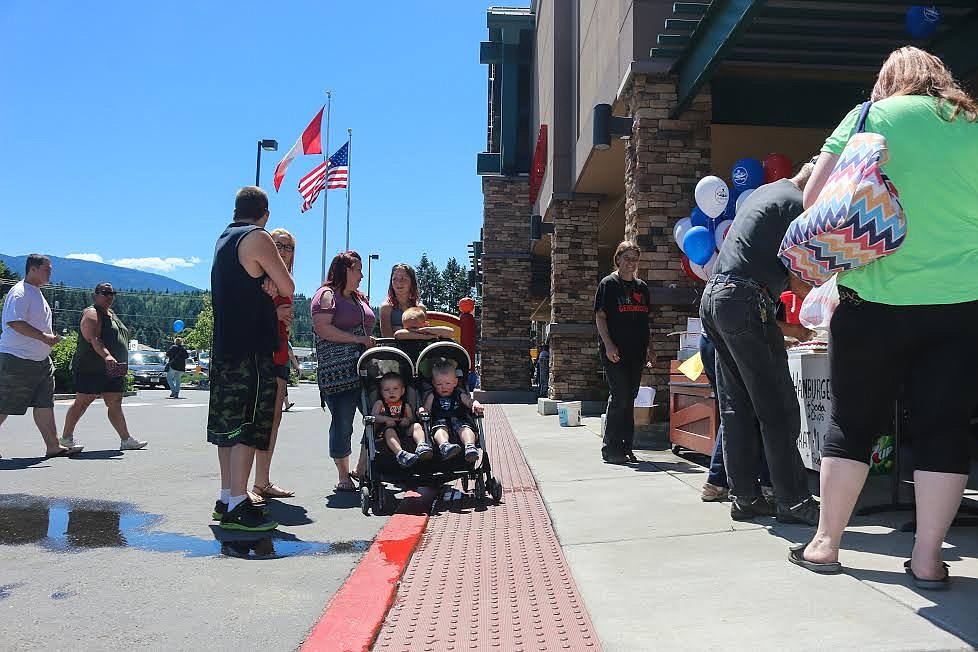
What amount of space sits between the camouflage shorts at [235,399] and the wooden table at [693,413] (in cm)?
338

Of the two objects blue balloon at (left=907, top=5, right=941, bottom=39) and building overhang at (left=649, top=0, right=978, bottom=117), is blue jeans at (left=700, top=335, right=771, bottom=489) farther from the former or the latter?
blue balloon at (left=907, top=5, right=941, bottom=39)

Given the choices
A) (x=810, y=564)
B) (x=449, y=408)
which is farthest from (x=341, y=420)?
(x=810, y=564)

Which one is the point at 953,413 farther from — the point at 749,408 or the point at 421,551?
the point at 421,551

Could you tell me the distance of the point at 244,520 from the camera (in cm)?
443

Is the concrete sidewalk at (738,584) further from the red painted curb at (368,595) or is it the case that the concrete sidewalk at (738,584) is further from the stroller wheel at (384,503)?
the stroller wheel at (384,503)

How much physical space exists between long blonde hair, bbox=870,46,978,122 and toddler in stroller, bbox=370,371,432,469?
3.48 metres

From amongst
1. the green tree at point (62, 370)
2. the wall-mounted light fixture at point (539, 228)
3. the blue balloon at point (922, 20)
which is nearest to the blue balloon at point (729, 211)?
the blue balloon at point (922, 20)

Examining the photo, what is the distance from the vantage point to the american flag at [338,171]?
25422 millimetres

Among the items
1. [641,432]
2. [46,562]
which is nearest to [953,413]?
[46,562]

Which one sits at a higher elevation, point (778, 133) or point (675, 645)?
point (778, 133)

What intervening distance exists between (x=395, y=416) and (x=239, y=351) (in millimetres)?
1393

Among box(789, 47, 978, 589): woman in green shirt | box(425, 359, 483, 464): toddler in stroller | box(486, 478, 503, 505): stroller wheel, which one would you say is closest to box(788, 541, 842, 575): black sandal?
box(789, 47, 978, 589): woman in green shirt

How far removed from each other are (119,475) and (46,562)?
9.97 ft

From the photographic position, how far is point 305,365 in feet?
237
